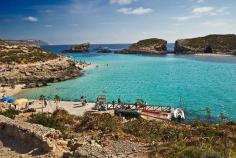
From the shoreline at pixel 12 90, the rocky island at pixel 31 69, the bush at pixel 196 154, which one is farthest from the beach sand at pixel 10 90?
the bush at pixel 196 154

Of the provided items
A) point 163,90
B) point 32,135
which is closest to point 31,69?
point 163,90

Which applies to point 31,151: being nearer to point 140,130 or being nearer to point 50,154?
point 50,154

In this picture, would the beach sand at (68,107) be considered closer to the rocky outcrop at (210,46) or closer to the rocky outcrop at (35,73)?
the rocky outcrop at (35,73)

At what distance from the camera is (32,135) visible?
1855 centimetres

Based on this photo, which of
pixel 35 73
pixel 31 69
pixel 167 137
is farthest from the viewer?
pixel 31 69

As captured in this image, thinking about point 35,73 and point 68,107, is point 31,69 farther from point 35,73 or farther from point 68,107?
point 68,107

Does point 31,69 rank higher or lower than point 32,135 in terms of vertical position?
lower

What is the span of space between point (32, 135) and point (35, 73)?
60068mm

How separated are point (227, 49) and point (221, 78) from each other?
99.7 m

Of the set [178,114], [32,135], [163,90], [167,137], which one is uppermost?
[32,135]

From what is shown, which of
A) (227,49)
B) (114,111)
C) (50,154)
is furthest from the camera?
(227,49)

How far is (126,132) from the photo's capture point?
24016 millimetres

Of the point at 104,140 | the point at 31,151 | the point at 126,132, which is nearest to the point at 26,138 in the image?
the point at 31,151

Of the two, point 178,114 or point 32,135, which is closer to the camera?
point 32,135
